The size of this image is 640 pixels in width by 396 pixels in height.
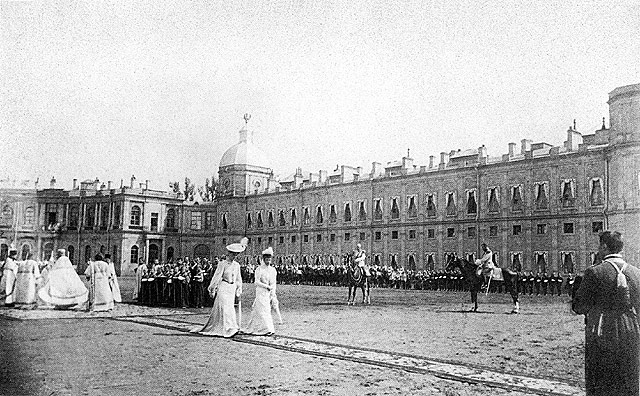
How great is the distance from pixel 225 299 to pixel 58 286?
784cm

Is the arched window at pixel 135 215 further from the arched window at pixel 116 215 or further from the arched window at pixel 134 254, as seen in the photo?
the arched window at pixel 134 254

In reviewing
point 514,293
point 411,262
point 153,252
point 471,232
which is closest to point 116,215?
point 153,252

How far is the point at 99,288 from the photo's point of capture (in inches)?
638

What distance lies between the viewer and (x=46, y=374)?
6.98m

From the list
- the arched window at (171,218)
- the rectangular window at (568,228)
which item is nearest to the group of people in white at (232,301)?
the rectangular window at (568,228)

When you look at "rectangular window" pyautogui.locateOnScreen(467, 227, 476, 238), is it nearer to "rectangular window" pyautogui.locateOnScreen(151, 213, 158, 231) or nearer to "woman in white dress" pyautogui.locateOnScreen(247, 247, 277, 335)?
"woman in white dress" pyautogui.locateOnScreen(247, 247, 277, 335)

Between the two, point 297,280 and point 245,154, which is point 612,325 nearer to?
point 297,280

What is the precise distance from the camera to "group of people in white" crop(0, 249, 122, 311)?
16281 mm

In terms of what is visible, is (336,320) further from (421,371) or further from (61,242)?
(61,242)

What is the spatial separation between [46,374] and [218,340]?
141 inches

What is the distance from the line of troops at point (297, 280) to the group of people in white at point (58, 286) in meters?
1.45

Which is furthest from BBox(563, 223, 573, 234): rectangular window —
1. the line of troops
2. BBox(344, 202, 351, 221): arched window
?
BBox(344, 202, 351, 221): arched window

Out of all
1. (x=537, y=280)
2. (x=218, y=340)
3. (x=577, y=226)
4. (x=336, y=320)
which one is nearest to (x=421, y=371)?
(x=218, y=340)

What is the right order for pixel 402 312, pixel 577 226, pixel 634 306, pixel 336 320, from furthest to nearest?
pixel 577 226, pixel 402 312, pixel 336 320, pixel 634 306
